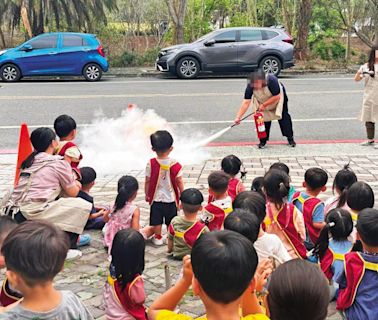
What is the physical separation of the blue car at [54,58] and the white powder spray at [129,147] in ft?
28.2

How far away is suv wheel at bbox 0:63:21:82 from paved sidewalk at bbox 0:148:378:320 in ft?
31.0

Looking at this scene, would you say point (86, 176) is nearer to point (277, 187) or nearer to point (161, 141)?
point (161, 141)

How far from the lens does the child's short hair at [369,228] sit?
3014 millimetres

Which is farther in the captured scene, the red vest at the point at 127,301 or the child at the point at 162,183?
the child at the point at 162,183

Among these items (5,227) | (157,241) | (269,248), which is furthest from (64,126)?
(269,248)

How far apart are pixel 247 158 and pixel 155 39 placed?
64.6ft

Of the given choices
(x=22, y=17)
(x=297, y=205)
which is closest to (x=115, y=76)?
(x=22, y=17)

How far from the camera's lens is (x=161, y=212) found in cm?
492

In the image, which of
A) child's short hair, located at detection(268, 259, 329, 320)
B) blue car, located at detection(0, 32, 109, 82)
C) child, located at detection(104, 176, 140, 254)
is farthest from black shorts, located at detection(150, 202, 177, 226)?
blue car, located at detection(0, 32, 109, 82)

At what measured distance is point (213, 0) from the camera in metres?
25.6

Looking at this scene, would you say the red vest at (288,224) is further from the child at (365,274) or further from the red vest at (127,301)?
the red vest at (127,301)

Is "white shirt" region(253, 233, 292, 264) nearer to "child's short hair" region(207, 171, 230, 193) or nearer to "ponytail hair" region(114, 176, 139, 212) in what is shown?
"child's short hair" region(207, 171, 230, 193)

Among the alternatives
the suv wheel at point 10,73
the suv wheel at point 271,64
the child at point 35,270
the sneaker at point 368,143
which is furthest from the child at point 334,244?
the suv wheel at point 10,73

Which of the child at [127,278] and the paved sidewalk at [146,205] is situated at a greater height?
the child at [127,278]
